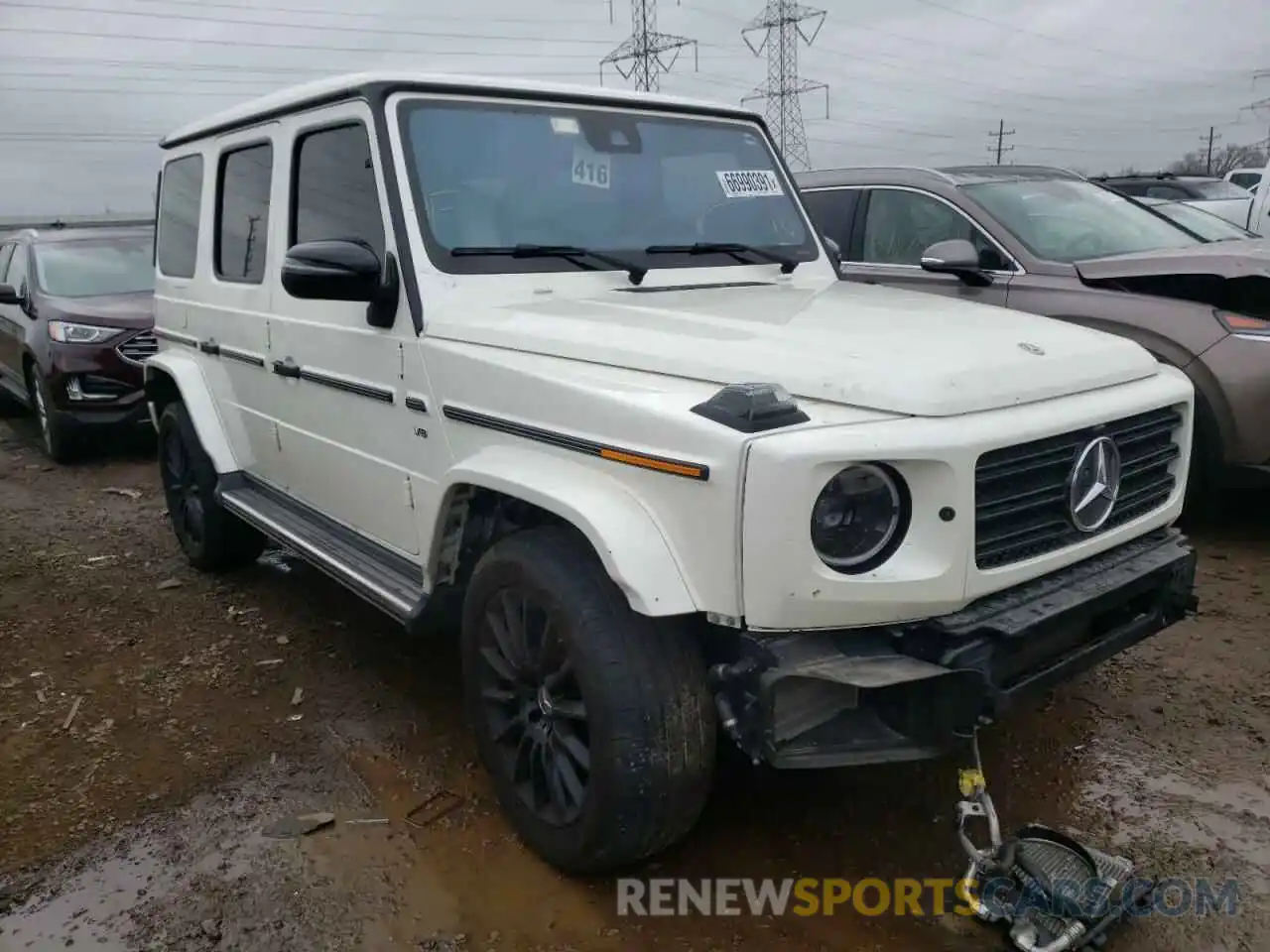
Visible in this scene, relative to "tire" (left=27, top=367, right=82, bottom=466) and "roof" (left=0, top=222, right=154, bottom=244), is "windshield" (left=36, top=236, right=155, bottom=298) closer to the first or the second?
"roof" (left=0, top=222, right=154, bottom=244)

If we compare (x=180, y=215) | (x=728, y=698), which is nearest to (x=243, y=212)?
(x=180, y=215)

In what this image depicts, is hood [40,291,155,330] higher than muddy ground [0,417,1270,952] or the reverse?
higher

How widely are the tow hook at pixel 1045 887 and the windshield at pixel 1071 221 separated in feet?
12.1

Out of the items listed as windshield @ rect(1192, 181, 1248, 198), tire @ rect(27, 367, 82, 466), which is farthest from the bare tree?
tire @ rect(27, 367, 82, 466)

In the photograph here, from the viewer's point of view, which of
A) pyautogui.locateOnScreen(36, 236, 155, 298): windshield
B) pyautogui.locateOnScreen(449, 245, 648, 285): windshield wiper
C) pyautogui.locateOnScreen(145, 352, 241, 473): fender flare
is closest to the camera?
pyautogui.locateOnScreen(449, 245, 648, 285): windshield wiper

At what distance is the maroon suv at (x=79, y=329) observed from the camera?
809 centimetres

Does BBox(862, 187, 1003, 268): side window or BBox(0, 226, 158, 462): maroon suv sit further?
BBox(0, 226, 158, 462): maroon suv

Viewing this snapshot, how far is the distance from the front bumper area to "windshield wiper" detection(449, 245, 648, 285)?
57.6 inches

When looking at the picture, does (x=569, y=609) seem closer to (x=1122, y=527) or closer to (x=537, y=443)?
(x=537, y=443)

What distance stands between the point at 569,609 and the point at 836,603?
644mm

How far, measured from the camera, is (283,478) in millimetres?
4395

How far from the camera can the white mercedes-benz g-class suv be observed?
2311 millimetres

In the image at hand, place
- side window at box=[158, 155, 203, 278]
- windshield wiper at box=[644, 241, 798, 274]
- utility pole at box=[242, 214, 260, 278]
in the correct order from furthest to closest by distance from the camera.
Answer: side window at box=[158, 155, 203, 278] < utility pole at box=[242, 214, 260, 278] < windshield wiper at box=[644, 241, 798, 274]

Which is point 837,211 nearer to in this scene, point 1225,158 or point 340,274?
point 340,274
